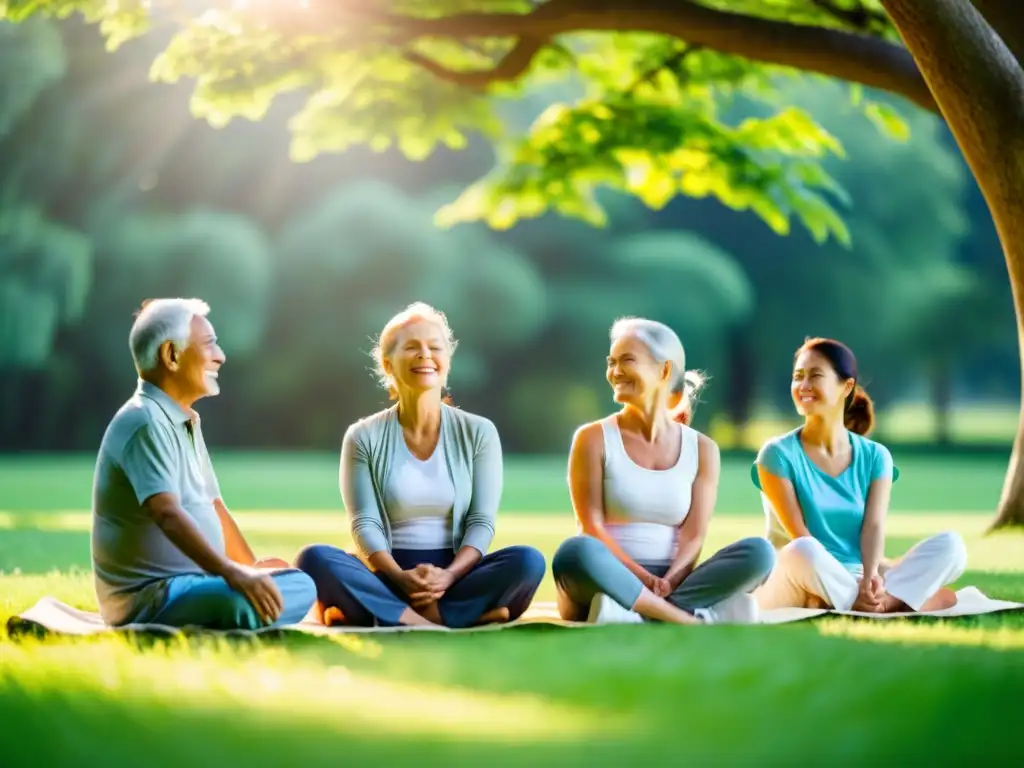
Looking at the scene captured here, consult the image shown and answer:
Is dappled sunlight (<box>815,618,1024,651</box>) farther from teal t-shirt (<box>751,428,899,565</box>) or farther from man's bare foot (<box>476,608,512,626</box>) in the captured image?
man's bare foot (<box>476,608,512,626</box>)

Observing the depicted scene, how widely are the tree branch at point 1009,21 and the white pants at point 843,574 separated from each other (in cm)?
555

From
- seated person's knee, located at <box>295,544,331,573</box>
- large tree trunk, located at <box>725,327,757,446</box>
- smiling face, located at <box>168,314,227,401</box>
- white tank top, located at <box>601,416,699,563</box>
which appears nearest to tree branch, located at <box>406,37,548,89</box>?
white tank top, located at <box>601,416,699,563</box>

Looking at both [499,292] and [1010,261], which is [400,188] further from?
[1010,261]

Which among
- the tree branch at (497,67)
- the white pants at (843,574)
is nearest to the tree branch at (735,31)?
the tree branch at (497,67)

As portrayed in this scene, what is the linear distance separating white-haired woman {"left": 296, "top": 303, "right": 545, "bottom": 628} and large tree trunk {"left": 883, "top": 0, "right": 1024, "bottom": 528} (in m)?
4.17

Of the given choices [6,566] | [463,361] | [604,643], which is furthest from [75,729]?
[463,361]

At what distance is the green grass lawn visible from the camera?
324 centimetres

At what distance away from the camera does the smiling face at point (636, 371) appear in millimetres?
5836

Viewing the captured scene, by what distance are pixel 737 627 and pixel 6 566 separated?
4.93m

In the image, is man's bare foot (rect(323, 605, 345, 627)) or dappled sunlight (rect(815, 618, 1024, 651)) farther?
man's bare foot (rect(323, 605, 345, 627))

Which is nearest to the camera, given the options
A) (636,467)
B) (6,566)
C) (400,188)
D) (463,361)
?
(636,467)

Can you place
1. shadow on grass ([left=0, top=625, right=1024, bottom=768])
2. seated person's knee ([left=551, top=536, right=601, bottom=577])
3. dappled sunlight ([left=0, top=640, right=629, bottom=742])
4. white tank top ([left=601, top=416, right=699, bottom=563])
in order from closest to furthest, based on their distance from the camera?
shadow on grass ([left=0, top=625, right=1024, bottom=768]) < dappled sunlight ([left=0, top=640, right=629, bottom=742]) < seated person's knee ([left=551, top=536, right=601, bottom=577]) < white tank top ([left=601, top=416, right=699, bottom=563])

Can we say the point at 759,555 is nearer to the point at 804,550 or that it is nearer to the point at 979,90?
the point at 804,550

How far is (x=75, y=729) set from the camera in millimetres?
3482
